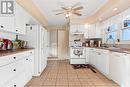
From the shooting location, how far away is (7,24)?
10.1ft

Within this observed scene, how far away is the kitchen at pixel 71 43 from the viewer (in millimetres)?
2938

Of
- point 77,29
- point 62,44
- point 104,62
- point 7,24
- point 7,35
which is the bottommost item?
point 104,62

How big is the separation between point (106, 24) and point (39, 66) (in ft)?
11.9

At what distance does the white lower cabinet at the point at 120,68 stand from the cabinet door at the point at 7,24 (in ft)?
8.39

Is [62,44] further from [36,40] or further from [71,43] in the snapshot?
[36,40]

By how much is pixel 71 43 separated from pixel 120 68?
4.48 meters

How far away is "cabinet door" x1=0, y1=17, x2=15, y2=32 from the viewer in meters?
2.84

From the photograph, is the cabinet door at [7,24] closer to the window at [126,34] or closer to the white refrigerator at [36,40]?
the white refrigerator at [36,40]

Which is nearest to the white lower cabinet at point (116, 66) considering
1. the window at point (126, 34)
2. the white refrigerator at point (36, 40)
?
the window at point (126, 34)

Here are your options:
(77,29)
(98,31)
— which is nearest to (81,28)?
(77,29)

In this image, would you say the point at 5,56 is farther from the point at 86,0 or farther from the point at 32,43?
the point at 86,0

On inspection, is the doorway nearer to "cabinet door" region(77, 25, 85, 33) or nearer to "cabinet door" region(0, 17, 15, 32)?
"cabinet door" region(77, 25, 85, 33)

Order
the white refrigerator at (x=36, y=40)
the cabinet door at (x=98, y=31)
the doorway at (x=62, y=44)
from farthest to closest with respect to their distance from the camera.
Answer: the doorway at (x=62, y=44), the cabinet door at (x=98, y=31), the white refrigerator at (x=36, y=40)

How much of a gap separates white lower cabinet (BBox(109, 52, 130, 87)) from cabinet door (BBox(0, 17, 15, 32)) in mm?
2557
